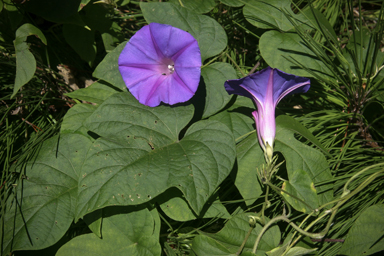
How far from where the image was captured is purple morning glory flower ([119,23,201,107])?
1.28 m

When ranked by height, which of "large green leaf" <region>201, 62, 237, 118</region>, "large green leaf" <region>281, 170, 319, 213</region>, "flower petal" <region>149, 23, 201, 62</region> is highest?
"flower petal" <region>149, 23, 201, 62</region>

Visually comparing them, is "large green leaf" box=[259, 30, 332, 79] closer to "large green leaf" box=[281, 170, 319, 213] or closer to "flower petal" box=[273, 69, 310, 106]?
"flower petal" box=[273, 69, 310, 106]

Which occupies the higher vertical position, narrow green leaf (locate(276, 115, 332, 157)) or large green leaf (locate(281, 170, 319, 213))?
narrow green leaf (locate(276, 115, 332, 157))

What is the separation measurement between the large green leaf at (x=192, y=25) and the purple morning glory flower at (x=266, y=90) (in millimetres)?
290

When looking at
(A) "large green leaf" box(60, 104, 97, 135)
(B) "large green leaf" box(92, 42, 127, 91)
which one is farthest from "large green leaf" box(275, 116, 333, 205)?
(A) "large green leaf" box(60, 104, 97, 135)

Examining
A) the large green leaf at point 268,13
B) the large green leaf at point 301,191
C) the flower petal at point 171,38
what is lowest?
the large green leaf at point 301,191

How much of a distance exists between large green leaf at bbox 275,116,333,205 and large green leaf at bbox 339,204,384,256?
5.9 inches

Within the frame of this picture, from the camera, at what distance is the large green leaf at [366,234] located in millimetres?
1187

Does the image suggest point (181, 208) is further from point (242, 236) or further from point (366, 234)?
point (366, 234)

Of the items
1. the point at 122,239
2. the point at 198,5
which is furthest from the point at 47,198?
the point at 198,5

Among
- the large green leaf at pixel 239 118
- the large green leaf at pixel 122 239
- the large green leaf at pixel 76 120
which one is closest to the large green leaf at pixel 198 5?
the large green leaf at pixel 239 118

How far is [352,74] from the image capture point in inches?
58.5

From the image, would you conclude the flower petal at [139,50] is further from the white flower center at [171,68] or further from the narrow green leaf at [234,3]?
the narrow green leaf at [234,3]

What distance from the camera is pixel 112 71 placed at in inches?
58.2
